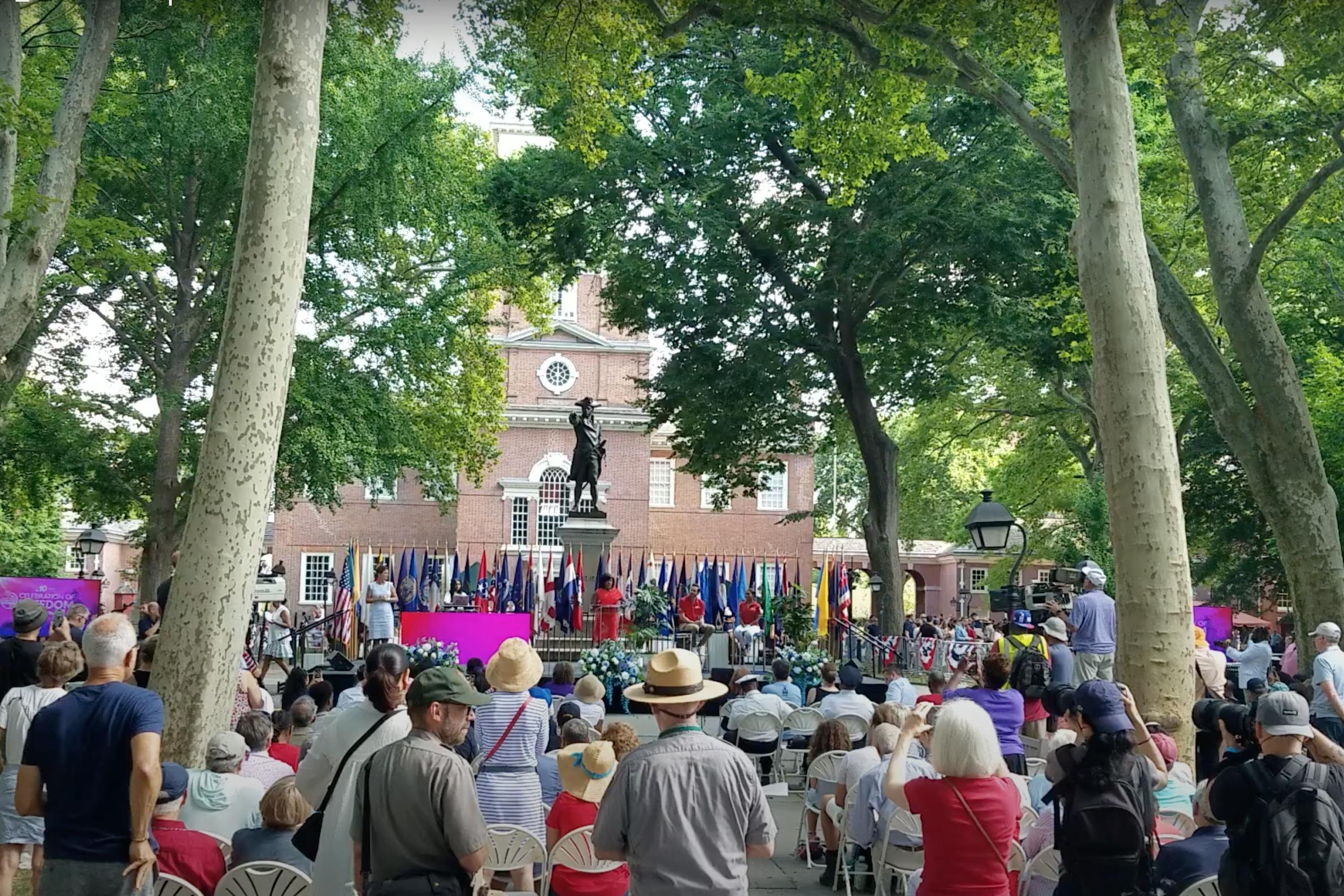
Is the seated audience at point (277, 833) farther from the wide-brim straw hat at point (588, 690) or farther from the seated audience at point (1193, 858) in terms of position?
the wide-brim straw hat at point (588, 690)

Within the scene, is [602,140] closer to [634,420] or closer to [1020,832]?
[1020,832]

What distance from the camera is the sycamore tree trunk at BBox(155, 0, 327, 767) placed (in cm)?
890

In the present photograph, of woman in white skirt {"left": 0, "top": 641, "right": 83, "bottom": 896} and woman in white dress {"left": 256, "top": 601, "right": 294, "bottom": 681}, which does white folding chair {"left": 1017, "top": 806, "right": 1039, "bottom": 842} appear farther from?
woman in white dress {"left": 256, "top": 601, "right": 294, "bottom": 681}

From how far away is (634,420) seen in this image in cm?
5053

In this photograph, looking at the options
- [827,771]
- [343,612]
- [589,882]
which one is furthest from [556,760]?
[343,612]

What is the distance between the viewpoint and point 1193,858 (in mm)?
5379

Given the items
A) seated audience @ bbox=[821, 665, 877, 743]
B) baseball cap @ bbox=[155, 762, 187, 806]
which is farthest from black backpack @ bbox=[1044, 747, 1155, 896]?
seated audience @ bbox=[821, 665, 877, 743]

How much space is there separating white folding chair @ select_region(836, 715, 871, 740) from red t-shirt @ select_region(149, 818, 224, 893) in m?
6.49

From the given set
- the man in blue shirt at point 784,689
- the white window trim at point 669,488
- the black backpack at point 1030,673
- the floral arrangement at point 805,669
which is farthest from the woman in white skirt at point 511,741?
the white window trim at point 669,488

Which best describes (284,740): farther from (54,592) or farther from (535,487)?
(535,487)

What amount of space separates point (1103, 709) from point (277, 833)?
141 inches

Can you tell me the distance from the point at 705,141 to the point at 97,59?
1487 cm

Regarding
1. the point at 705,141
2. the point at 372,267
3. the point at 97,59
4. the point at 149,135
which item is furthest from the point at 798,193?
the point at 97,59

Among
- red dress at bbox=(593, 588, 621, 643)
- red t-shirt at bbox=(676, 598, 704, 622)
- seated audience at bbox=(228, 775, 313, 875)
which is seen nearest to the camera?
seated audience at bbox=(228, 775, 313, 875)
